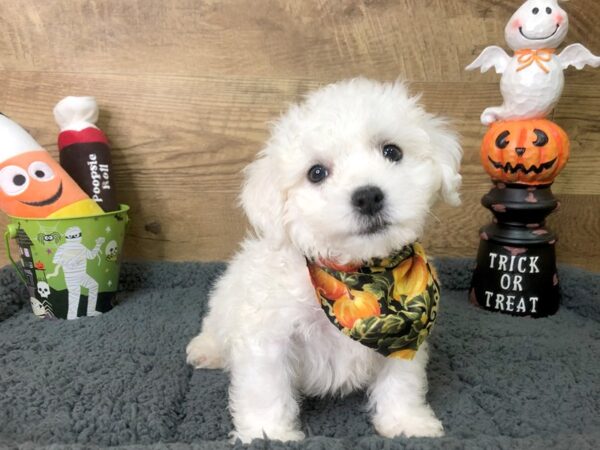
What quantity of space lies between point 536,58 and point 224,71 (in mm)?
1205

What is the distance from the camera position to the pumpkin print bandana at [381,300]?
47.6 inches

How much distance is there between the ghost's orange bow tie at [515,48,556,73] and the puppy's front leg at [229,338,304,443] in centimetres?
129

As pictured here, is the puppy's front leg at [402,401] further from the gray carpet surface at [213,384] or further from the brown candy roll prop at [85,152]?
the brown candy roll prop at [85,152]

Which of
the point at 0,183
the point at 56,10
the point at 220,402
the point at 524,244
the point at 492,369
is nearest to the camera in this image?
the point at 220,402

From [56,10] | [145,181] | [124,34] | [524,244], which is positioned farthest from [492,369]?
[56,10]

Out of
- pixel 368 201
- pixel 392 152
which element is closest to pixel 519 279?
pixel 392 152

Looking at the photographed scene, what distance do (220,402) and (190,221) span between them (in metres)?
1.07

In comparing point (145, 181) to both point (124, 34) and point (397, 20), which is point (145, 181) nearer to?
point (124, 34)

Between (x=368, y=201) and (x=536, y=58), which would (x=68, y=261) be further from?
(x=536, y=58)

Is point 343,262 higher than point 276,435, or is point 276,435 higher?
point 343,262

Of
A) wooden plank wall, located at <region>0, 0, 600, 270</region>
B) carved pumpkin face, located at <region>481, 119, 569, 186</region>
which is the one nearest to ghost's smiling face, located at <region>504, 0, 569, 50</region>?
carved pumpkin face, located at <region>481, 119, 569, 186</region>

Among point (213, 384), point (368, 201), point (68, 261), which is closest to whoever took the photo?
point (368, 201)

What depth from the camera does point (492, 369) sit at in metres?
1.63

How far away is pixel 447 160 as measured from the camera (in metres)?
1.24
